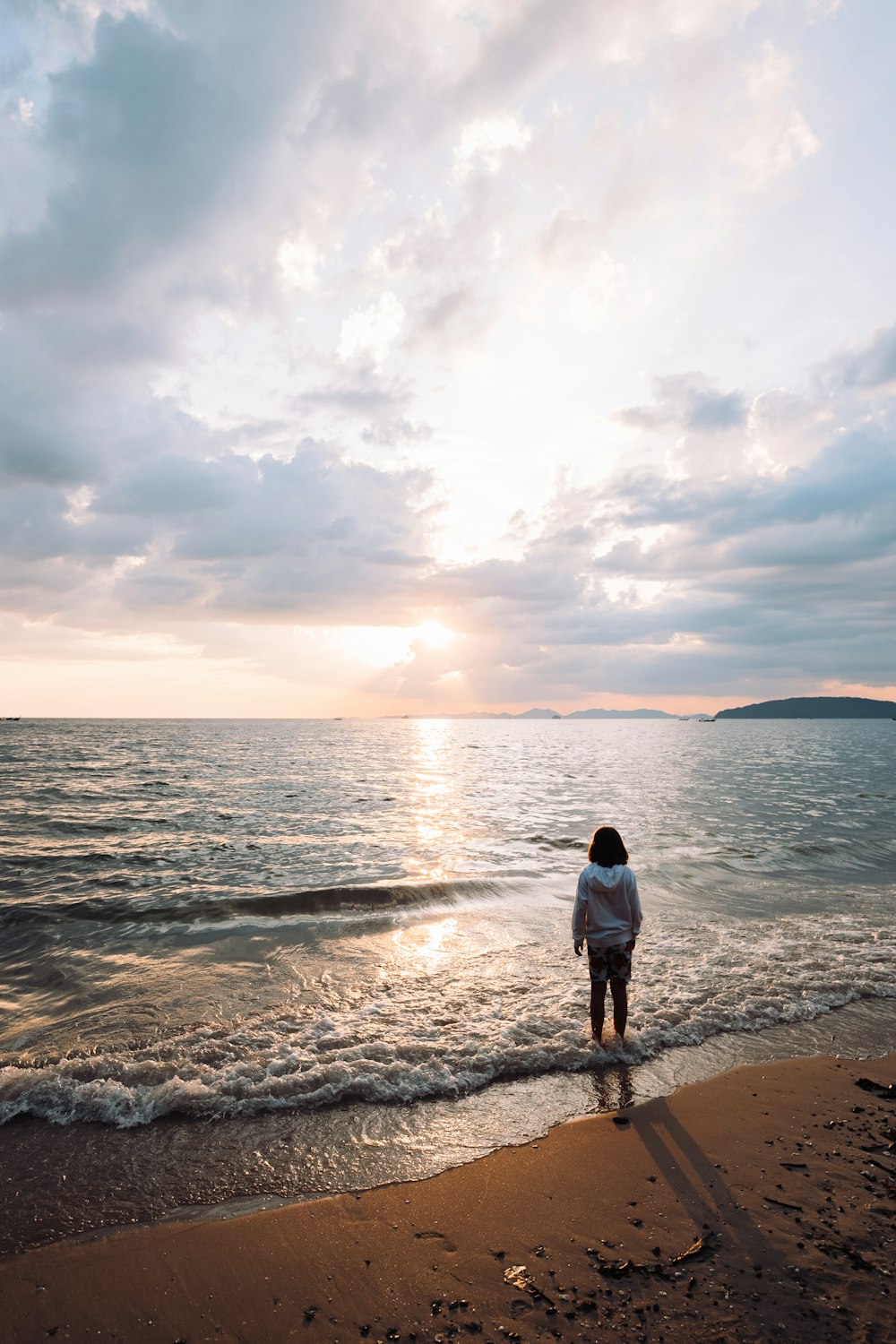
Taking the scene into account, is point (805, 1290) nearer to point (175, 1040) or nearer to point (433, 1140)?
point (433, 1140)

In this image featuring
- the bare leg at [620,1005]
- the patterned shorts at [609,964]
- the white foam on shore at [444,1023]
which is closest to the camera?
the white foam on shore at [444,1023]

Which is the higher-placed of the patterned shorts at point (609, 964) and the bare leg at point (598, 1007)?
the patterned shorts at point (609, 964)

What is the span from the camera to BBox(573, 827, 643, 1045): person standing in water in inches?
306

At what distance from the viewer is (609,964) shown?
26.0 ft

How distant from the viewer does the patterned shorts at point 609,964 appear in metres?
7.88

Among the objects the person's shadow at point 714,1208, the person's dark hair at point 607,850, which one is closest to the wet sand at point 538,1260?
the person's shadow at point 714,1208

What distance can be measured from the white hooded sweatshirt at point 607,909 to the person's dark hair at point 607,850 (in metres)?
0.07

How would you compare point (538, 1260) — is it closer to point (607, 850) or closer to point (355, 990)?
point (607, 850)

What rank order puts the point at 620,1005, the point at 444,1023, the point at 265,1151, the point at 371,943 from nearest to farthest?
the point at 265,1151 → the point at 620,1005 → the point at 444,1023 → the point at 371,943

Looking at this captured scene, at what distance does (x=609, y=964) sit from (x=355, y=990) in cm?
411

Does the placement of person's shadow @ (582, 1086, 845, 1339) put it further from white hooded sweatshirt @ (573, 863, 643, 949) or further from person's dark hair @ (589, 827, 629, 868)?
person's dark hair @ (589, 827, 629, 868)

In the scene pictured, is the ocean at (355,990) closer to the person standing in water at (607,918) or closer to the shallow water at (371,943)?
the shallow water at (371,943)

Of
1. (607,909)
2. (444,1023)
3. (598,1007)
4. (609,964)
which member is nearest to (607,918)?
(607,909)

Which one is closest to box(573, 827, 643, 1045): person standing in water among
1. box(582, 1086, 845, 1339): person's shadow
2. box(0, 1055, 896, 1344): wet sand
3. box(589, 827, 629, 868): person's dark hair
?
box(589, 827, 629, 868): person's dark hair
